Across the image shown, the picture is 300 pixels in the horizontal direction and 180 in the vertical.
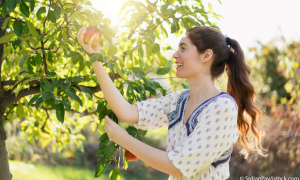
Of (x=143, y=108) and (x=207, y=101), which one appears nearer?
(x=207, y=101)

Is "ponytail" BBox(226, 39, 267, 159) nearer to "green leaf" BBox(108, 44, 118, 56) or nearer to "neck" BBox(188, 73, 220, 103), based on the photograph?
"neck" BBox(188, 73, 220, 103)

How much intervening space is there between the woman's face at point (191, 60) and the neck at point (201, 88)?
0.03 metres

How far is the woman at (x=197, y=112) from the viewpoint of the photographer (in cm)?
101

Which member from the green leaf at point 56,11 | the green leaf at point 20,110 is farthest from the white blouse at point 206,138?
the green leaf at point 20,110

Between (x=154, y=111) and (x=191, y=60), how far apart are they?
31 cm

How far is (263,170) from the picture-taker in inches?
199

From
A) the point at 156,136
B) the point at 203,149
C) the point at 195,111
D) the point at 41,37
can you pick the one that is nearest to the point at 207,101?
the point at 195,111

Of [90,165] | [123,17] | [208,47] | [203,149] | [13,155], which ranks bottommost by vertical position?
[90,165]

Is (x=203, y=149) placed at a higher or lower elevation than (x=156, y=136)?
higher

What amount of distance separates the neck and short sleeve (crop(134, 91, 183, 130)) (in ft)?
0.48

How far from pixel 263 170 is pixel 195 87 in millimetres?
4551

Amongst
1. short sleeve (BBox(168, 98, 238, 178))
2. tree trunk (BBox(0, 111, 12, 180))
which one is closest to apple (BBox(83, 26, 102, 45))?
short sleeve (BBox(168, 98, 238, 178))

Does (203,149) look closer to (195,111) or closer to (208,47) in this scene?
(195,111)

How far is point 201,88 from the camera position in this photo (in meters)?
1.23
